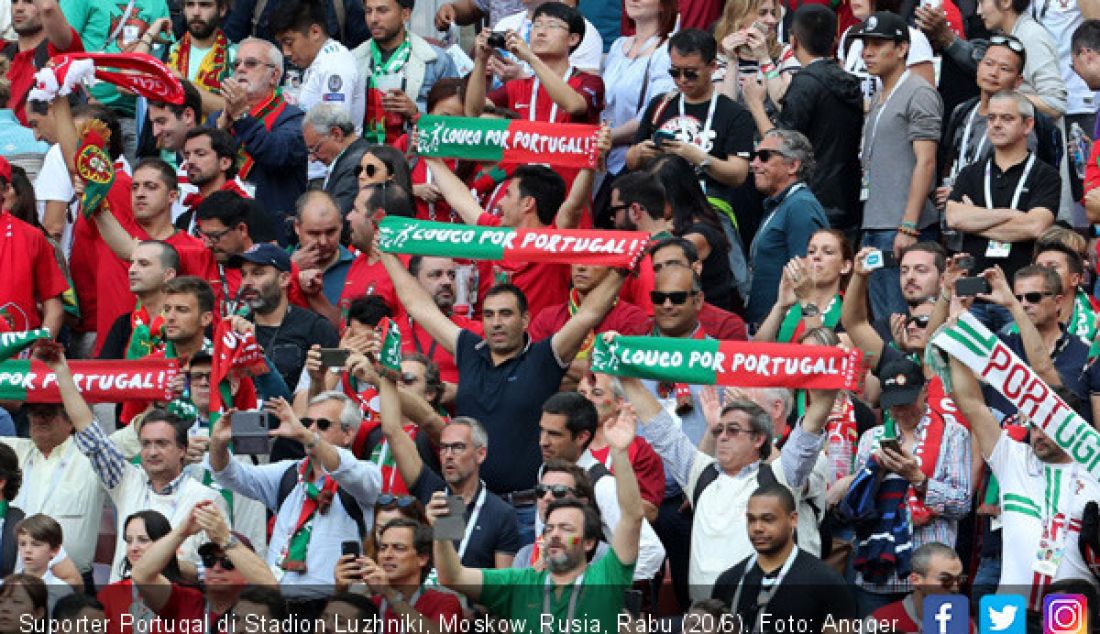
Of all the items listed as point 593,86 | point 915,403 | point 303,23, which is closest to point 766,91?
point 593,86

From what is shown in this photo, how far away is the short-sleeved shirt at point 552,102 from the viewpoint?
16.2m

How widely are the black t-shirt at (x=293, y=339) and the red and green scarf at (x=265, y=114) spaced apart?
7.35 ft

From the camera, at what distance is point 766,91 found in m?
16.9

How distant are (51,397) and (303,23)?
484 centimetres

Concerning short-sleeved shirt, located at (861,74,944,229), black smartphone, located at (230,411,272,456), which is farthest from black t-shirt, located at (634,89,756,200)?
black smartphone, located at (230,411,272,456)

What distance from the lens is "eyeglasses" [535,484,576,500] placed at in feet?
39.4

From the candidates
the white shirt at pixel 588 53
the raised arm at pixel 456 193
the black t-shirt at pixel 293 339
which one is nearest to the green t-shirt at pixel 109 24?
the white shirt at pixel 588 53

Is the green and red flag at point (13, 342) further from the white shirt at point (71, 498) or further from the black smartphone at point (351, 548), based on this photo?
the black smartphone at point (351, 548)

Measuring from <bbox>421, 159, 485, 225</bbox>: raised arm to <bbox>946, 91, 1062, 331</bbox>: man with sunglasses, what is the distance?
2.60 m

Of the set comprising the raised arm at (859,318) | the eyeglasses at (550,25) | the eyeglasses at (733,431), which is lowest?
the eyeglasses at (733,431)

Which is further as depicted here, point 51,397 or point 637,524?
point 51,397

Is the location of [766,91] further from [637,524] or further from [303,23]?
[637,524]

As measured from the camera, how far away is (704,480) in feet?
41.7

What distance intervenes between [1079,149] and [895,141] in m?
1.13
